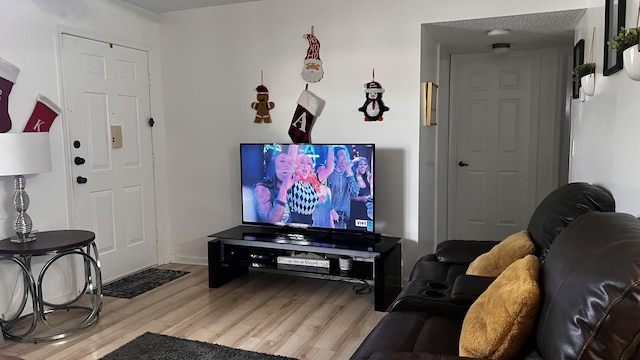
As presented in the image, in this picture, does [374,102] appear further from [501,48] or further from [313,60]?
[501,48]

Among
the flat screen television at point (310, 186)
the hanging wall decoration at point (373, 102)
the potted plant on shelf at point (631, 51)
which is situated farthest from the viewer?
the hanging wall decoration at point (373, 102)

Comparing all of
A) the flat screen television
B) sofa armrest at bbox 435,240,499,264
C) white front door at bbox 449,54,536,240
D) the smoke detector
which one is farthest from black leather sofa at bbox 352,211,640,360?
white front door at bbox 449,54,536,240

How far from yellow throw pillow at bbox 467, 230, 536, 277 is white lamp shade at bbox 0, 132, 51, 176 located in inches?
101

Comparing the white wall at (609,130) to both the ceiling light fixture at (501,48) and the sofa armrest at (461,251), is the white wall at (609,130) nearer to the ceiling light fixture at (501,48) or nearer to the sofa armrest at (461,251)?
the sofa armrest at (461,251)

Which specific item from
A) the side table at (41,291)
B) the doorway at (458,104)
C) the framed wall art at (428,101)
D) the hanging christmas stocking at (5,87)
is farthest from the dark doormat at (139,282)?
the framed wall art at (428,101)

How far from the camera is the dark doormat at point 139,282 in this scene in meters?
3.78

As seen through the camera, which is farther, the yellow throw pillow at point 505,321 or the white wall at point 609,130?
the white wall at point 609,130

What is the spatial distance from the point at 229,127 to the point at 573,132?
8.94 ft

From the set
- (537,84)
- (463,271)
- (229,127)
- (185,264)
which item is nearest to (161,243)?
(185,264)

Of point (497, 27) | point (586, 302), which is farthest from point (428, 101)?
point (586, 302)

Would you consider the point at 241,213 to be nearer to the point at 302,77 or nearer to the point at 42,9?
the point at 302,77

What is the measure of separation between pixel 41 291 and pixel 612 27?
139 inches

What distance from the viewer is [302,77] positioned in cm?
401

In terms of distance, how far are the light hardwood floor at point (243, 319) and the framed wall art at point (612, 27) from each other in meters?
1.96
